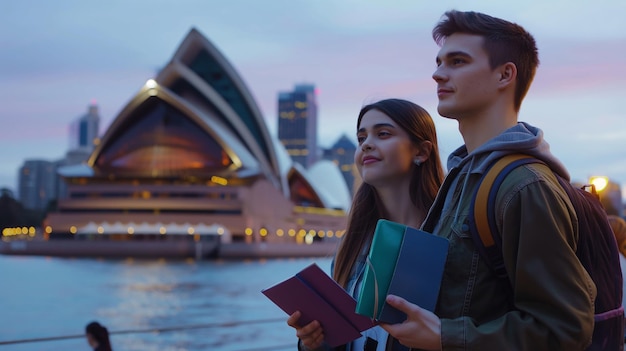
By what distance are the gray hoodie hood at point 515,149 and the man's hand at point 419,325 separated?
1.05 ft

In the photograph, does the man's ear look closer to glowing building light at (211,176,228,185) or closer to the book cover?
the book cover

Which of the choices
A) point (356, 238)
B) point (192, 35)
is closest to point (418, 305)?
point (356, 238)

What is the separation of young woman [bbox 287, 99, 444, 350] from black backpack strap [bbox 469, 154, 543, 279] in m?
0.90

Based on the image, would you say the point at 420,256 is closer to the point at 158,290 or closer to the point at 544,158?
the point at 544,158

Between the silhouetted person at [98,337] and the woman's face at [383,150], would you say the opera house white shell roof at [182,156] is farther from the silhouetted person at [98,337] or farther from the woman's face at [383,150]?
the woman's face at [383,150]

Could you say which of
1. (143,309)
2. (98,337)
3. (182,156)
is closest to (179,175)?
(182,156)

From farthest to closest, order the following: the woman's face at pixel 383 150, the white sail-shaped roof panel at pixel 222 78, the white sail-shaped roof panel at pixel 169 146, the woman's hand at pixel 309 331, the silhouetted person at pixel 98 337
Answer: the white sail-shaped roof panel at pixel 169 146 → the white sail-shaped roof panel at pixel 222 78 → the silhouetted person at pixel 98 337 → the woman's face at pixel 383 150 → the woman's hand at pixel 309 331

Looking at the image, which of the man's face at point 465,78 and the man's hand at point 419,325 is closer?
the man's hand at point 419,325

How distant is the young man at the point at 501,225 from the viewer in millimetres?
1431

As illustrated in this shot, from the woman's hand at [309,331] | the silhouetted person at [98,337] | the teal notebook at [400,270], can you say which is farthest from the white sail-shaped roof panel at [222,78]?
the teal notebook at [400,270]

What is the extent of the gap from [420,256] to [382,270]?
0.28 feet

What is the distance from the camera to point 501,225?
59.3 inches

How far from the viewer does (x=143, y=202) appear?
174ft

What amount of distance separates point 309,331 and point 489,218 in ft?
2.13
